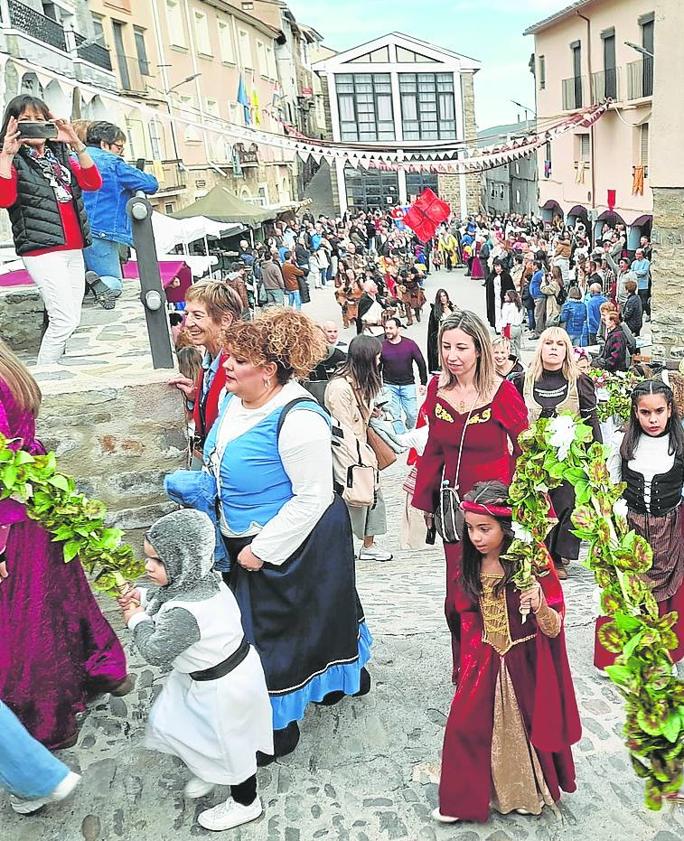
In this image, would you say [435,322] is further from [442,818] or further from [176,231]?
[442,818]

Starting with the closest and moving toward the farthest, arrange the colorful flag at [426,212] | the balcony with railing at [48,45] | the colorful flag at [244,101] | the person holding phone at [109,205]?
the person holding phone at [109,205]
the balcony with railing at [48,45]
the colorful flag at [426,212]
the colorful flag at [244,101]

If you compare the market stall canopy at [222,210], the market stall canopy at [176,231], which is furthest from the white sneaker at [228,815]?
the market stall canopy at [222,210]

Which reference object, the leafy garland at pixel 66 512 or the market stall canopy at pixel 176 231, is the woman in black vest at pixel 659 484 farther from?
the market stall canopy at pixel 176 231

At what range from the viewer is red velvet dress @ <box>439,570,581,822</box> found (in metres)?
2.71

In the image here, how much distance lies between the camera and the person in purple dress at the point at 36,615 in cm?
282

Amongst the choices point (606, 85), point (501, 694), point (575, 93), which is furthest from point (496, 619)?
point (575, 93)

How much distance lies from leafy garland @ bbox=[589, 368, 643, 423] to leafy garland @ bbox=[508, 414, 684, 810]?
3.08m

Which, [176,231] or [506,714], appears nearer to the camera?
[506,714]

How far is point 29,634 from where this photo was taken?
2.92 metres

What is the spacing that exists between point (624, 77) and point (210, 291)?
24.2m

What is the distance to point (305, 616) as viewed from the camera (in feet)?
9.91

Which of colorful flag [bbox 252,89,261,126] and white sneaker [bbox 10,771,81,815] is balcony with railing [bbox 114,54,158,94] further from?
white sneaker [bbox 10,771,81,815]

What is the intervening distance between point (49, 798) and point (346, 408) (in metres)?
3.06

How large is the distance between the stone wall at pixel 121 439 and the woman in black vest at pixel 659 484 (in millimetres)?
2345
